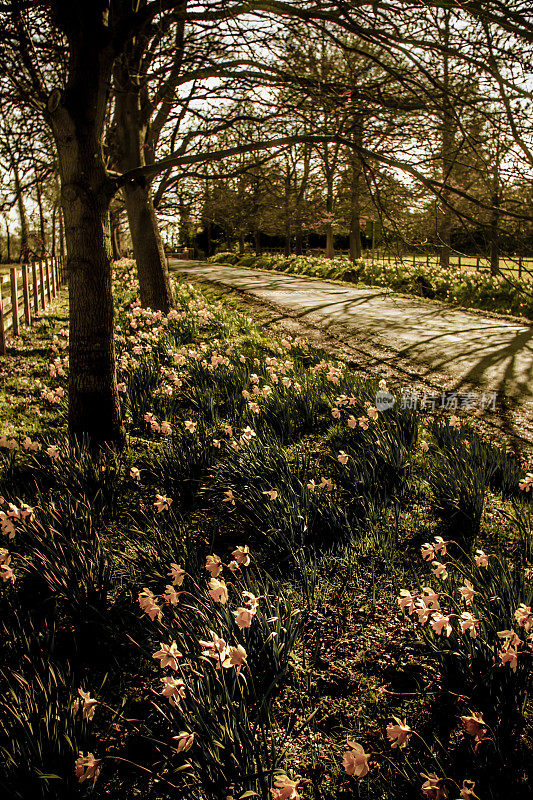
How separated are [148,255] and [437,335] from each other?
491 centimetres

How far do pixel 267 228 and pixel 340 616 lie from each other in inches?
1277

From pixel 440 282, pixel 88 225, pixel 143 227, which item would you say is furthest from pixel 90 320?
pixel 440 282

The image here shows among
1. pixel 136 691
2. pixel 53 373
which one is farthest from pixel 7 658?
pixel 53 373

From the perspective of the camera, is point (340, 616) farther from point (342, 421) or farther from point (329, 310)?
point (329, 310)

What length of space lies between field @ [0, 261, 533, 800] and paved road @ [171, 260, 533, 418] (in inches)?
69.2

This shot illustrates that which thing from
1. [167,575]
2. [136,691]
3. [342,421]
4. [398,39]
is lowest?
[136,691]

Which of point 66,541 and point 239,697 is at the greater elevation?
point 66,541

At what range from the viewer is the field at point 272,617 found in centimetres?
135

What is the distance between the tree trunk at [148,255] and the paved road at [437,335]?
2640 millimetres

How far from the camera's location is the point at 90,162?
3471 mm

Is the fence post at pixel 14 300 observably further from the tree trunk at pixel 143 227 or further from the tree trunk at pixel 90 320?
the tree trunk at pixel 90 320

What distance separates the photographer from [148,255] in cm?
843

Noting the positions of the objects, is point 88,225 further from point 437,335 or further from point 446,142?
point 437,335

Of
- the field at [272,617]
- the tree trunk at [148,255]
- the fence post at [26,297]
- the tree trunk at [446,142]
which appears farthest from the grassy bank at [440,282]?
the fence post at [26,297]
